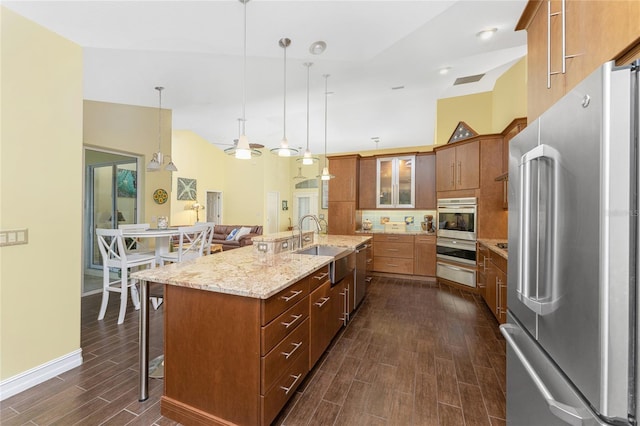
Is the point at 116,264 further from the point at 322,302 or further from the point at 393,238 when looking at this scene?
the point at 393,238

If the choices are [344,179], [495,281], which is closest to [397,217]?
[344,179]

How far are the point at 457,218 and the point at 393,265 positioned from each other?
150cm

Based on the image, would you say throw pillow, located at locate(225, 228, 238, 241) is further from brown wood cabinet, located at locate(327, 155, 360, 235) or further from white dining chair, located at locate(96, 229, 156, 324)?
white dining chair, located at locate(96, 229, 156, 324)

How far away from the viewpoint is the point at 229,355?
1492 mm

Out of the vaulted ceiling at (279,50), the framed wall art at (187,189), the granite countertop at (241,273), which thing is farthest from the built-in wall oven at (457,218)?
the framed wall art at (187,189)

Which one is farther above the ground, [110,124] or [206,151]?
[206,151]

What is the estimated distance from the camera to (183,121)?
19.0 ft

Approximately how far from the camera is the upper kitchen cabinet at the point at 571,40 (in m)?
0.98

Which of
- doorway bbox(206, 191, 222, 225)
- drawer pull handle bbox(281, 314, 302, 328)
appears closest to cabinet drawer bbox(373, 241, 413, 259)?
drawer pull handle bbox(281, 314, 302, 328)

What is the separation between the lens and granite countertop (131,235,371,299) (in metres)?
1.49

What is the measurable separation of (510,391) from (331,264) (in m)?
1.51

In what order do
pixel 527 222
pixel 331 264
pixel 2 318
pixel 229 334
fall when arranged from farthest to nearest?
pixel 331 264
pixel 2 318
pixel 229 334
pixel 527 222

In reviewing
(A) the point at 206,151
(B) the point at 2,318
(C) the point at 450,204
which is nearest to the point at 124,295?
(B) the point at 2,318

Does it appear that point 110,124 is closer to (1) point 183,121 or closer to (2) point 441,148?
(1) point 183,121
